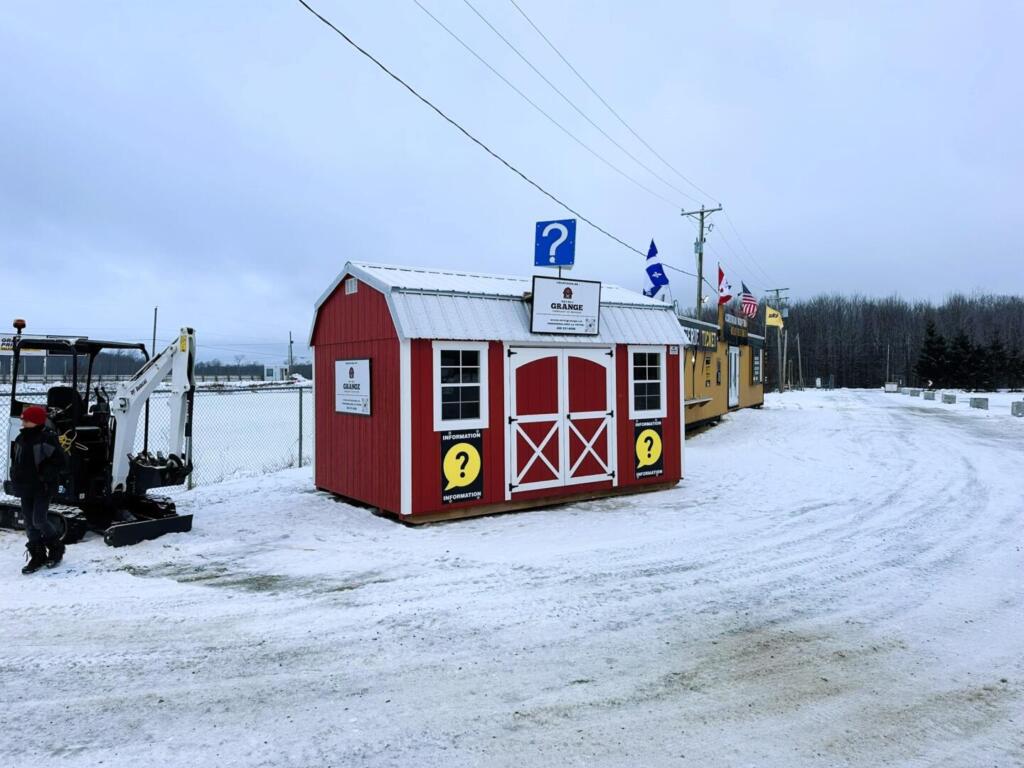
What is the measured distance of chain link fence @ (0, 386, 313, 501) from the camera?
13.2m

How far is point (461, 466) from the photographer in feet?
30.0

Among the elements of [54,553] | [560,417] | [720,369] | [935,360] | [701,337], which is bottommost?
[54,553]

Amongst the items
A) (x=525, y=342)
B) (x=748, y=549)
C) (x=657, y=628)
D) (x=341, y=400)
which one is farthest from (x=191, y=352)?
(x=748, y=549)

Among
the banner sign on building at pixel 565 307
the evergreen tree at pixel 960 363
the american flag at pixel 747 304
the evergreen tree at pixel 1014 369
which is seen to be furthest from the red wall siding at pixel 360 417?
the evergreen tree at pixel 1014 369

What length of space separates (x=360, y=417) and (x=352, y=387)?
47cm

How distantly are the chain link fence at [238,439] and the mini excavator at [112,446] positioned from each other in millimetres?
452

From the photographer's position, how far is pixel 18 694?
158 inches

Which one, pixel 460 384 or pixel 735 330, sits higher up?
pixel 735 330

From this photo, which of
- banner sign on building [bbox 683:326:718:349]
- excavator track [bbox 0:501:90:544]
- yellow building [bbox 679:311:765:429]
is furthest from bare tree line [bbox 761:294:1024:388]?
excavator track [bbox 0:501:90:544]

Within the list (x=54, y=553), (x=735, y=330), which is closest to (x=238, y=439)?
(x=54, y=553)

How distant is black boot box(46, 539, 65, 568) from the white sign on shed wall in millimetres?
3888

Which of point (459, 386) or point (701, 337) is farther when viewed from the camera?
point (701, 337)

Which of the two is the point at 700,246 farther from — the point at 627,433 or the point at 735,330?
the point at 627,433

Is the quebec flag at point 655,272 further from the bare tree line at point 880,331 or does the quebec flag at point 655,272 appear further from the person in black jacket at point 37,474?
the bare tree line at point 880,331
